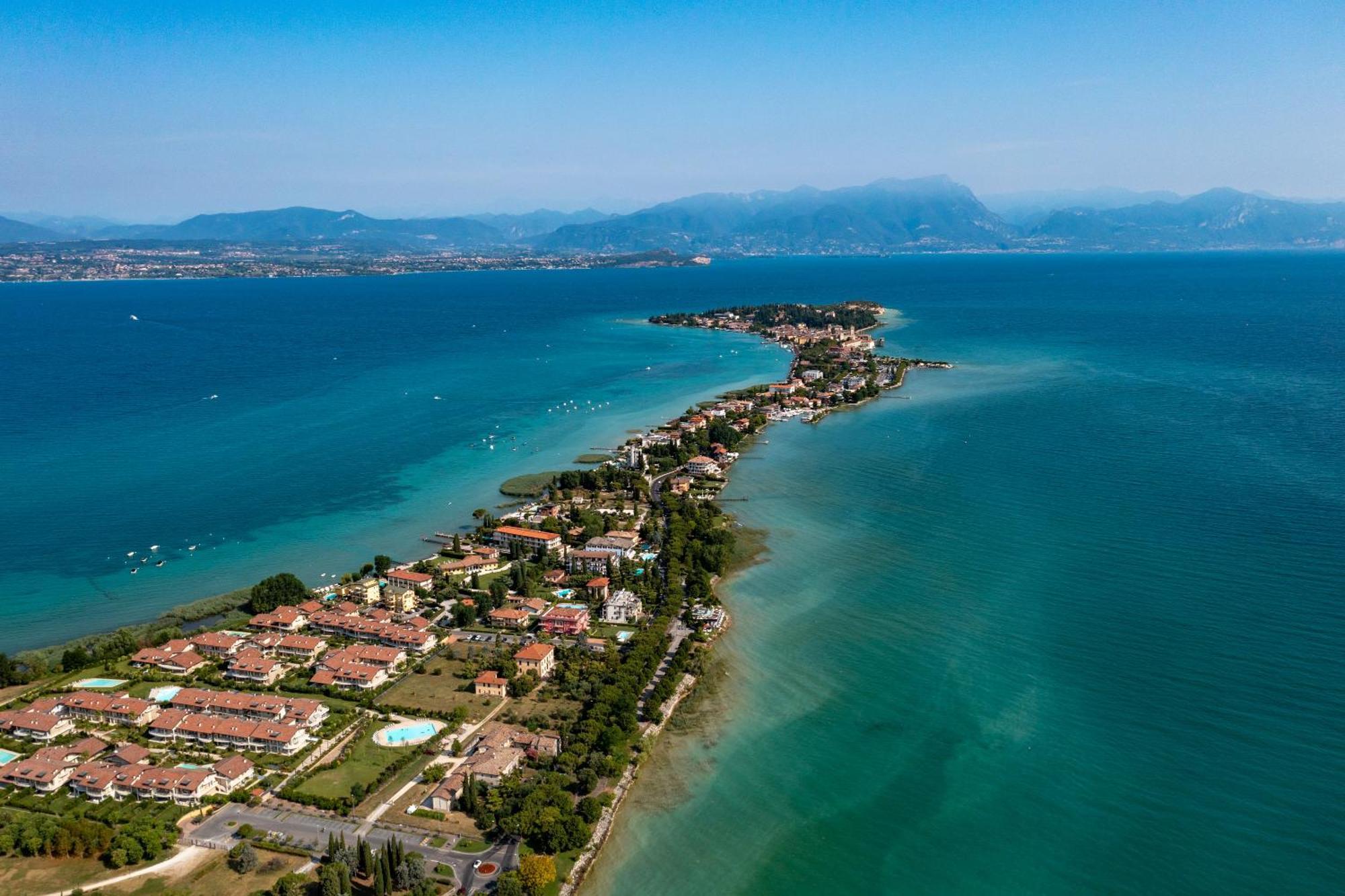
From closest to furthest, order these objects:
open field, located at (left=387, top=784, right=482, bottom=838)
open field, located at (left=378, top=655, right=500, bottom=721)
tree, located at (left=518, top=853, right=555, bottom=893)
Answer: tree, located at (left=518, top=853, right=555, bottom=893) → open field, located at (left=387, top=784, right=482, bottom=838) → open field, located at (left=378, top=655, right=500, bottom=721)

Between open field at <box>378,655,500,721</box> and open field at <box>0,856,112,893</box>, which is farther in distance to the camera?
open field at <box>378,655,500,721</box>

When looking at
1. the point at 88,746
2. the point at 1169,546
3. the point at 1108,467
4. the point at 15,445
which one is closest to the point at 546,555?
the point at 88,746

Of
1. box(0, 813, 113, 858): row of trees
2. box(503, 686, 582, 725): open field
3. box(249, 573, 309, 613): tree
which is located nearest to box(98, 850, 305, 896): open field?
box(0, 813, 113, 858): row of trees

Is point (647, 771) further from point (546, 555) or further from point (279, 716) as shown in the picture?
point (546, 555)

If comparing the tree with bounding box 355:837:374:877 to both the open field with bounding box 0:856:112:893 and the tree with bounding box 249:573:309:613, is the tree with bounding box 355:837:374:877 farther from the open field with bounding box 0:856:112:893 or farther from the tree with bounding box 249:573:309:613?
the tree with bounding box 249:573:309:613

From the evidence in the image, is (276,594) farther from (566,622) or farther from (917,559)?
(917,559)

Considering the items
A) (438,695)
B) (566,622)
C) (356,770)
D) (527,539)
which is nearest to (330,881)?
(356,770)
